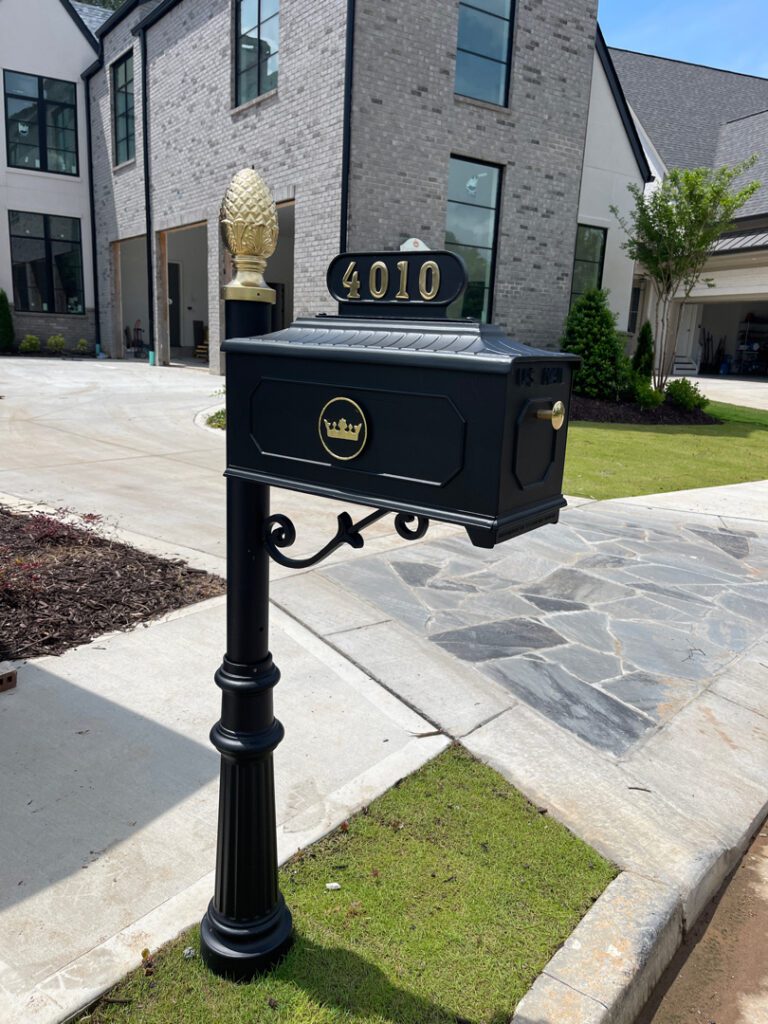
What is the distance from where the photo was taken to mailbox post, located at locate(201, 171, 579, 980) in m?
1.46

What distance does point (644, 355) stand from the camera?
1688 cm

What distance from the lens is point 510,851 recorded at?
8.73 feet

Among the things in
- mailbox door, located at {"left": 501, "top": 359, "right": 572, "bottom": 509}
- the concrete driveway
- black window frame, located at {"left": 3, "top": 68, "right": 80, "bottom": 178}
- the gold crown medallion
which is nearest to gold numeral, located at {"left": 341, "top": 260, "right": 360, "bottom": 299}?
the gold crown medallion

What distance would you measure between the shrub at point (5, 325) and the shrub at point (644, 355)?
17076 mm

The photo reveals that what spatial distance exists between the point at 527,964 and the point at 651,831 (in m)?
0.87

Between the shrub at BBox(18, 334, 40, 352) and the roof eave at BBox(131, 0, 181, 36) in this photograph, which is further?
the shrub at BBox(18, 334, 40, 352)

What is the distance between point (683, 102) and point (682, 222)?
819 inches

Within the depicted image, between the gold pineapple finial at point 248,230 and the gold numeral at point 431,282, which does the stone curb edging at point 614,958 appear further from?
the gold pineapple finial at point 248,230

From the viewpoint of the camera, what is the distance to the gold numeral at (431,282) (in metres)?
1.58

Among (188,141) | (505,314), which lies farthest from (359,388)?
(188,141)

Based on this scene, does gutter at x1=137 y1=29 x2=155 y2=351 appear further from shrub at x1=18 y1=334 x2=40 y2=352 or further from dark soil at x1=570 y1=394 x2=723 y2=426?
dark soil at x1=570 y1=394 x2=723 y2=426

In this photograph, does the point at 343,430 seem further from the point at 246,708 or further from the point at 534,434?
the point at 246,708

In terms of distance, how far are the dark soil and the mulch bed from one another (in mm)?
11273

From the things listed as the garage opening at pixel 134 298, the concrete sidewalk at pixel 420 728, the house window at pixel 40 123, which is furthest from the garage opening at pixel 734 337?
the concrete sidewalk at pixel 420 728
